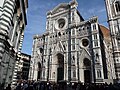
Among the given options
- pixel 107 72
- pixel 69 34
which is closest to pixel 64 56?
pixel 69 34

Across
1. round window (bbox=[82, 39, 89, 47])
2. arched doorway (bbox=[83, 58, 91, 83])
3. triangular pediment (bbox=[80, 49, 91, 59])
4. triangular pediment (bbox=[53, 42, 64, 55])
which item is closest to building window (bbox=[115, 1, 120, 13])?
round window (bbox=[82, 39, 89, 47])

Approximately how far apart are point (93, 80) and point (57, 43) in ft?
43.5

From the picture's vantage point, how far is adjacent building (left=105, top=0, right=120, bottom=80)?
21.8 metres

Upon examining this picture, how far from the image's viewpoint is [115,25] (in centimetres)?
2497

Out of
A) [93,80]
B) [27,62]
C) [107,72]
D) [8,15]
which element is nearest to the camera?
[8,15]

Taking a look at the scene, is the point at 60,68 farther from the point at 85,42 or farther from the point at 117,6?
the point at 117,6

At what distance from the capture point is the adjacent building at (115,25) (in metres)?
21.8

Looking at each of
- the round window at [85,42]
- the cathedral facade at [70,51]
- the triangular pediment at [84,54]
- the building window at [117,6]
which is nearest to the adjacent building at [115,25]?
the building window at [117,6]

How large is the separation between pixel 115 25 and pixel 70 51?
11.7 m

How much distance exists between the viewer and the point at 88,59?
23906mm

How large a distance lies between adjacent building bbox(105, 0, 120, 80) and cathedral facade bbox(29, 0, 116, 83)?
266cm

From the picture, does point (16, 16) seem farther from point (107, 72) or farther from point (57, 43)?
point (107, 72)

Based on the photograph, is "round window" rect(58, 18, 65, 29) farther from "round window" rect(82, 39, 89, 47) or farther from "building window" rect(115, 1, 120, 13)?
"building window" rect(115, 1, 120, 13)

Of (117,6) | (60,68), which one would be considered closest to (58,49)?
(60,68)
